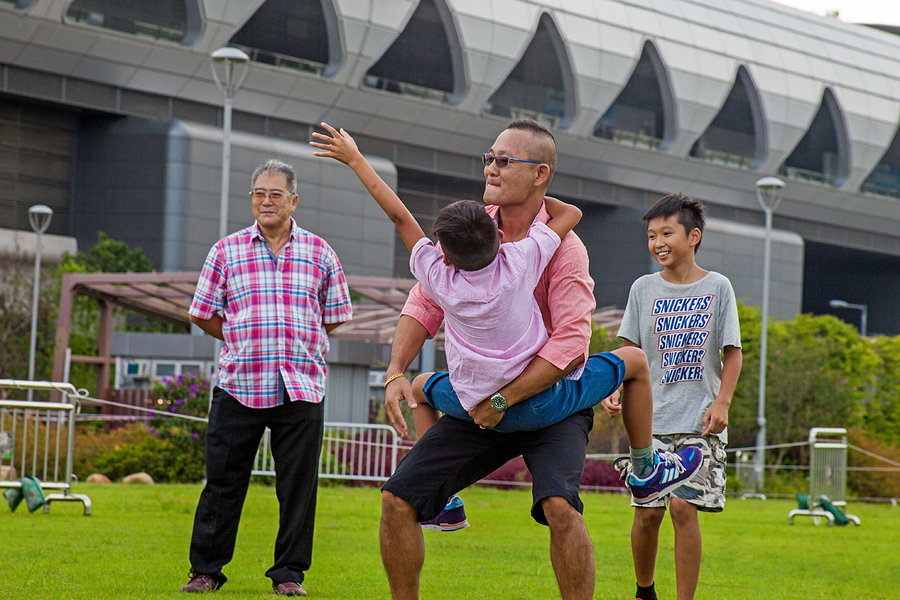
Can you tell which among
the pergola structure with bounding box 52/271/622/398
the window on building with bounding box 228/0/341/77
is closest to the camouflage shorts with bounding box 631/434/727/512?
the pergola structure with bounding box 52/271/622/398

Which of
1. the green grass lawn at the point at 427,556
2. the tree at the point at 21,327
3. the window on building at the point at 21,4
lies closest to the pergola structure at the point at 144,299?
the tree at the point at 21,327

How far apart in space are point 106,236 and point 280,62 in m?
8.26

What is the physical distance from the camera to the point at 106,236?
Answer: 36.0 m

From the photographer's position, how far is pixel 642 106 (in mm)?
46562

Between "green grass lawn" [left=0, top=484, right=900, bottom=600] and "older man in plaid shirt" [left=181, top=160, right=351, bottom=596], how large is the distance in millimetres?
316

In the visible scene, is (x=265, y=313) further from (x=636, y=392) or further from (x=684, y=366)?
(x=636, y=392)

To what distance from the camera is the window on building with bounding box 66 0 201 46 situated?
1355 inches

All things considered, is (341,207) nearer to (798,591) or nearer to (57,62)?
(57,62)

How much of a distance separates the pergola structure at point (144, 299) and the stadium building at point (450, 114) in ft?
35.8

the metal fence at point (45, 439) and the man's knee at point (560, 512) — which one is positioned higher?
the man's knee at point (560, 512)

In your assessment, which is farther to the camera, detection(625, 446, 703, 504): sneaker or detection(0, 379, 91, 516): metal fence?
detection(0, 379, 91, 516): metal fence

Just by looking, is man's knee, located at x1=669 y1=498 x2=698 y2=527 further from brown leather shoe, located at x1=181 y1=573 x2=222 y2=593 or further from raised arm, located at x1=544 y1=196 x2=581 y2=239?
brown leather shoe, located at x1=181 y1=573 x2=222 y2=593

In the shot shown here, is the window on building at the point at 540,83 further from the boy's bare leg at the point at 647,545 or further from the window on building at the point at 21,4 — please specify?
the boy's bare leg at the point at 647,545

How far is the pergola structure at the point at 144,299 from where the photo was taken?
22.3 meters
